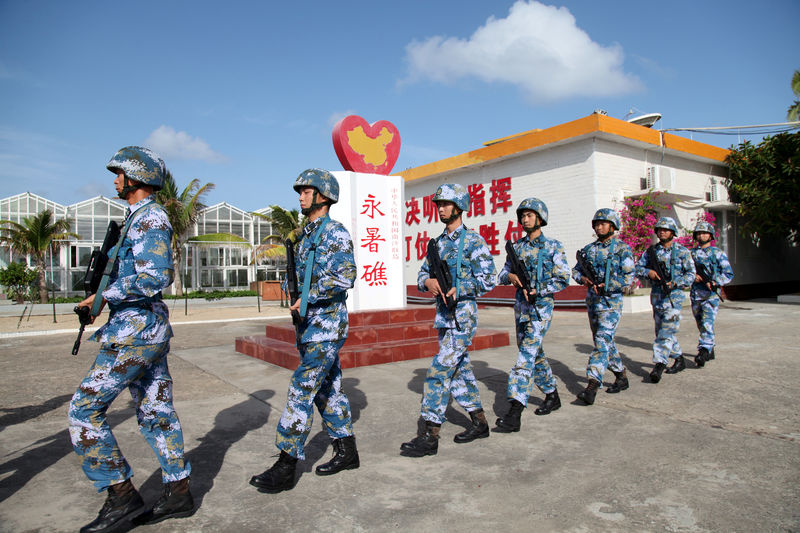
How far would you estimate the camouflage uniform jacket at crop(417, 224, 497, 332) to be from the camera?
3.67 m

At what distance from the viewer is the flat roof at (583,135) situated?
43.1 feet

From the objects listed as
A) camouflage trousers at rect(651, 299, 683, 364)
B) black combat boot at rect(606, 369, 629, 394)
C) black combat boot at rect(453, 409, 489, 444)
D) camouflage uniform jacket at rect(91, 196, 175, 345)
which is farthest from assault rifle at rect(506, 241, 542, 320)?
camouflage uniform jacket at rect(91, 196, 175, 345)

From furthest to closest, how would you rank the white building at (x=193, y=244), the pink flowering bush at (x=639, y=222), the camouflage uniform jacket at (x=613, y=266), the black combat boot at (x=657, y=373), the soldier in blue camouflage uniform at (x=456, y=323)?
the white building at (x=193, y=244)
the pink flowering bush at (x=639, y=222)
the black combat boot at (x=657, y=373)
the camouflage uniform jacket at (x=613, y=266)
the soldier in blue camouflage uniform at (x=456, y=323)

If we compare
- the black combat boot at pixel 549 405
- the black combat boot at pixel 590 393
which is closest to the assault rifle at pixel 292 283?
the black combat boot at pixel 549 405

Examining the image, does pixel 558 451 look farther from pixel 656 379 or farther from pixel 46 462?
pixel 46 462

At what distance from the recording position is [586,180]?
13.5 meters

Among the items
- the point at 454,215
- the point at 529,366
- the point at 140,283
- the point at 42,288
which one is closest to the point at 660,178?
the point at 529,366

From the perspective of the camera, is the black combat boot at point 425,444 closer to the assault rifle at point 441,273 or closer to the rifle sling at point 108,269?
the assault rifle at point 441,273

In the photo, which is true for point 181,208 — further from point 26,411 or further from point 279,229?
point 26,411

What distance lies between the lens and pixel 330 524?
2.52 metres

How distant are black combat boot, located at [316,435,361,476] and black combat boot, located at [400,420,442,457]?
0.41 m

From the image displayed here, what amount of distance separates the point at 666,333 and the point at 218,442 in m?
4.82

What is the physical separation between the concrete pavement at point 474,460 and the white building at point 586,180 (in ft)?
26.9

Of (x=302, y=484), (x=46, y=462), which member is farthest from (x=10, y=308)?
(x=302, y=484)
